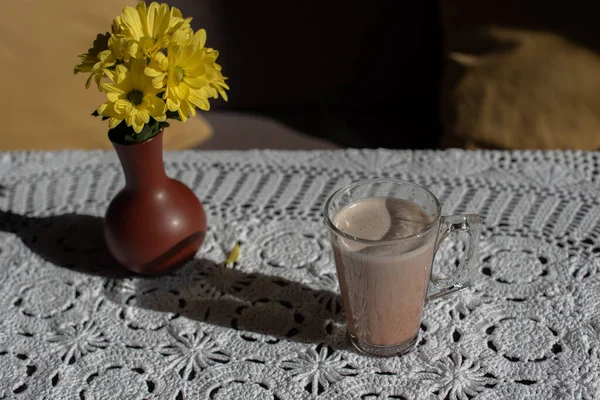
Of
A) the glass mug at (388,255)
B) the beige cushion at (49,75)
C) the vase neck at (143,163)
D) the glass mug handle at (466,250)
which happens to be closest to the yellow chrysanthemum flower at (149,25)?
the vase neck at (143,163)

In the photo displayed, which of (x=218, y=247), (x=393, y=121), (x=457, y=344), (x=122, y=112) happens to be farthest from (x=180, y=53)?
(x=393, y=121)

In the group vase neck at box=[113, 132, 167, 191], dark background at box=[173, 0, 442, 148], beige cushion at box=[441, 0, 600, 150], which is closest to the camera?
vase neck at box=[113, 132, 167, 191]

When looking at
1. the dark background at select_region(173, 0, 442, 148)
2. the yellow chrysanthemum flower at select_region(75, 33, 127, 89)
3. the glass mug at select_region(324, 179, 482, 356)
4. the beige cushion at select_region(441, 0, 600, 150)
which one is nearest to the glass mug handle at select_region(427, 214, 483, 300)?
the glass mug at select_region(324, 179, 482, 356)

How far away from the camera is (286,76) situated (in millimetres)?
1423

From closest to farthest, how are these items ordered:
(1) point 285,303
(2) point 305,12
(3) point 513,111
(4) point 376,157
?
(1) point 285,303 < (4) point 376,157 < (3) point 513,111 < (2) point 305,12

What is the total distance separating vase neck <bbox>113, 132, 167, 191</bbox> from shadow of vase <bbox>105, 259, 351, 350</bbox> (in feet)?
0.39

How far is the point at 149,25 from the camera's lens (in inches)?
28.1

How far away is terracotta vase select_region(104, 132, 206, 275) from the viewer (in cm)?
80

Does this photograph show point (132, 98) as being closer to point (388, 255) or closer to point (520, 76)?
point (388, 255)

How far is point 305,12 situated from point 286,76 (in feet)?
0.46

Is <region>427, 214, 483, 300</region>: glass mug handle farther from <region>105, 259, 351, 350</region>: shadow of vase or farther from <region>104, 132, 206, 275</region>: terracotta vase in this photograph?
<region>104, 132, 206, 275</region>: terracotta vase

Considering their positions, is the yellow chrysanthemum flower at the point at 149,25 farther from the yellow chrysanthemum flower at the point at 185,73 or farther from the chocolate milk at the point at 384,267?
the chocolate milk at the point at 384,267

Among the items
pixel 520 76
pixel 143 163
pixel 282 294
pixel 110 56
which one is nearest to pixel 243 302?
pixel 282 294

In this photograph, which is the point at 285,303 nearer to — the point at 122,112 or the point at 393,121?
the point at 122,112
